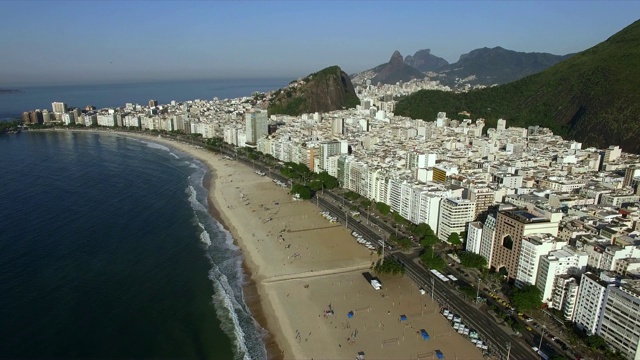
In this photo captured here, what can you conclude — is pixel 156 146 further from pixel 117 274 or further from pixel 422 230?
pixel 422 230

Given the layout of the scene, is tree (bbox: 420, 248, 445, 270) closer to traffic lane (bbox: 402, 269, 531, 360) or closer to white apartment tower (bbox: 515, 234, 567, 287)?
traffic lane (bbox: 402, 269, 531, 360)

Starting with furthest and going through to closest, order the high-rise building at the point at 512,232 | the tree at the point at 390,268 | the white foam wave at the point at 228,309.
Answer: the tree at the point at 390,268
the high-rise building at the point at 512,232
the white foam wave at the point at 228,309

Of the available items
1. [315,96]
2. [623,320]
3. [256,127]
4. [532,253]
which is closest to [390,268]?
[532,253]

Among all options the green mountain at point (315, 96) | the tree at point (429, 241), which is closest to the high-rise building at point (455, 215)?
the tree at point (429, 241)

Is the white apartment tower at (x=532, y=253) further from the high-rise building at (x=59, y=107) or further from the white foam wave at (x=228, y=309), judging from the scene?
the high-rise building at (x=59, y=107)

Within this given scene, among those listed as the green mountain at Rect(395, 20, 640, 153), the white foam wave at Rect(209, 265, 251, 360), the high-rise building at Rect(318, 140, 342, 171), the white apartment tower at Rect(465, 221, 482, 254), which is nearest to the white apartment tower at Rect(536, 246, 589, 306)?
the white apartment tower at Rect(465, 221, 482, 254)

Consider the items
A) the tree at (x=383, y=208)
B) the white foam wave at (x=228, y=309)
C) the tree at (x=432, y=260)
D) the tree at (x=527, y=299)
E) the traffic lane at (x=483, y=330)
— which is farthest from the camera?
the tree at (x=383, y=208)

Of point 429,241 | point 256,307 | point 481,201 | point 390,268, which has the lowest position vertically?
point 256,307
